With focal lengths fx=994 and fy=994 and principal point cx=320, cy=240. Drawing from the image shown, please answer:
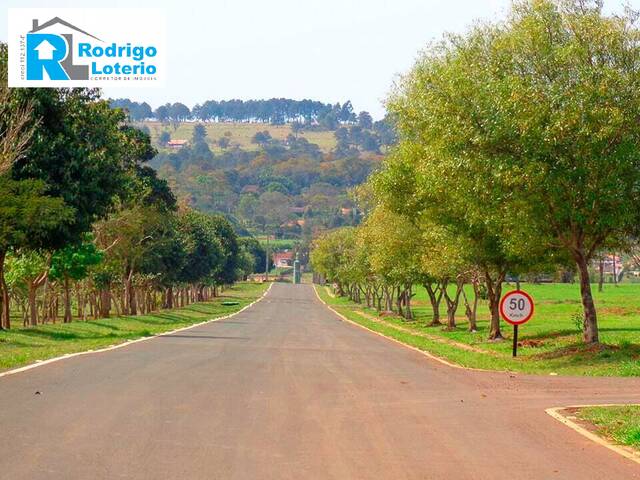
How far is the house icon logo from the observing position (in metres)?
33.2

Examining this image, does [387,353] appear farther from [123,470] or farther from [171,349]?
[123,470]

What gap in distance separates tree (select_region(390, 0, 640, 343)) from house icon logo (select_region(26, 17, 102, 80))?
1467 cm

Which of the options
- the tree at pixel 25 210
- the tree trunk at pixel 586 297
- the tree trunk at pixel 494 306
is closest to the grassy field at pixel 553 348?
the tree trunk at pixel 586 297

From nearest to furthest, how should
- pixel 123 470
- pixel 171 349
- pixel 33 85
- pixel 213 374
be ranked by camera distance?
pixel 123 470 < pixel 213 374 < pixel 171 349 < pixel 33 85

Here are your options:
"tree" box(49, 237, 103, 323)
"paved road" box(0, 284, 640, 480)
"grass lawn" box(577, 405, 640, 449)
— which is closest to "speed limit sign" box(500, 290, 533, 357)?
"paved road" box(0, 284, 640, 480)

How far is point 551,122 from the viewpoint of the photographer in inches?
877

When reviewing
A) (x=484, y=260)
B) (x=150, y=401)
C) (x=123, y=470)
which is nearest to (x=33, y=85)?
(x=484, y=260)

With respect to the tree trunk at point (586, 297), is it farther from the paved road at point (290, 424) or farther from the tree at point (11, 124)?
the tree at point (11, 124)

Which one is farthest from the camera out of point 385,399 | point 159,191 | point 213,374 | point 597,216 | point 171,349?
point 159,191

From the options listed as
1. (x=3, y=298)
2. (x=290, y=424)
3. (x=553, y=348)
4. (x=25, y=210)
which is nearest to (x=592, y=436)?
(x=290, y=424)

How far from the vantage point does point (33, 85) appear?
3170 cm

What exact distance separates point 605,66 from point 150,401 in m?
14.8

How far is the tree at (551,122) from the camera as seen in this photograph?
2227 cm

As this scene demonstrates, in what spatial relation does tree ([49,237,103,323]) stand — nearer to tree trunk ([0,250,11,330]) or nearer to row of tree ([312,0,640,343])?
tree trunk ([0,250,11,330])
